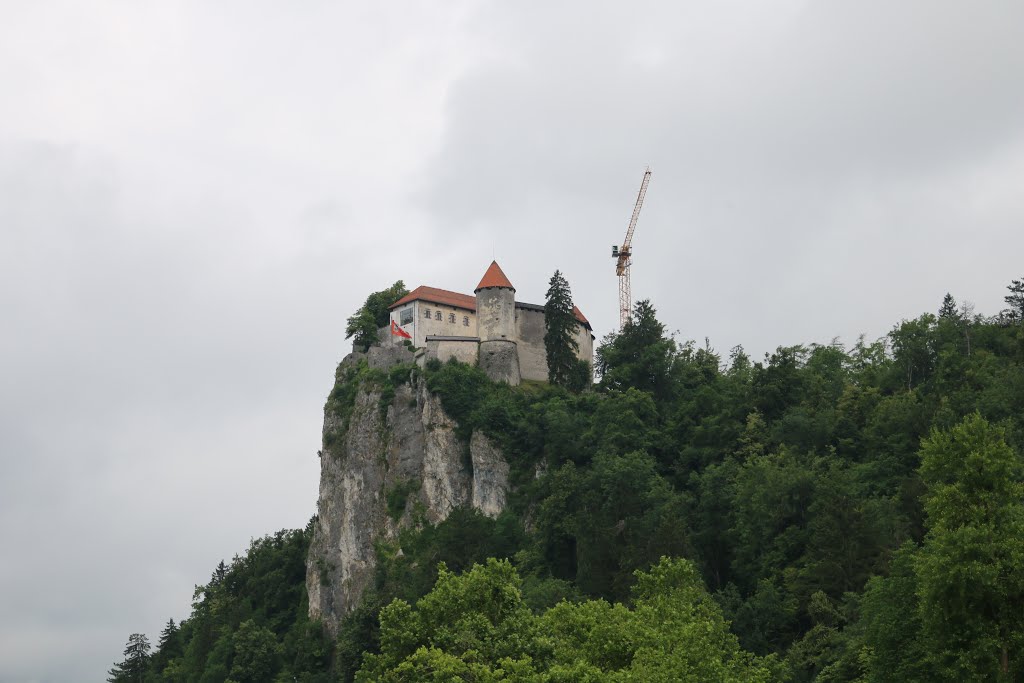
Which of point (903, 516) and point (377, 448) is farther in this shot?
point (377, 448)

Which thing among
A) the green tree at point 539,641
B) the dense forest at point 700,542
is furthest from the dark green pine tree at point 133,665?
the green tree at point 539,641

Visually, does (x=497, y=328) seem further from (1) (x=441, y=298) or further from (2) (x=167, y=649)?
(2) (x=167, y=649)

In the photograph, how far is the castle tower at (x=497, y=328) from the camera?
92.0 metres

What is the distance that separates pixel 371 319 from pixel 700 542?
36.7 meters

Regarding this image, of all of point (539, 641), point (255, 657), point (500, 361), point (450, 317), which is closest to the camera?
point (539, 641)

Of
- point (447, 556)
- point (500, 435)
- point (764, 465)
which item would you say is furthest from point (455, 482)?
point (764, 465)

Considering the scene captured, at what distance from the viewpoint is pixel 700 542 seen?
6981cm

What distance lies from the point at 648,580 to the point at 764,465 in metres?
15.9

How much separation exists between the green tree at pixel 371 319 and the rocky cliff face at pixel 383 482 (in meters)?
4.79

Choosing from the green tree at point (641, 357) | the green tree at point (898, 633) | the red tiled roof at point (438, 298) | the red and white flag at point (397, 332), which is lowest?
the green tree at point (898, 633)

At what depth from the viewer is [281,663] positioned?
295 ft

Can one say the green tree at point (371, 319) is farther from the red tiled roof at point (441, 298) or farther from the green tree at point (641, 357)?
the green tree at point (641, 357)

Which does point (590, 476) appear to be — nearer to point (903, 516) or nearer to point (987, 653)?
point (903, 516)

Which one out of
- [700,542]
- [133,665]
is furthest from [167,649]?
[700,542]
